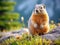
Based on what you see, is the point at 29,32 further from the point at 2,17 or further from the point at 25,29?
the point at 2,17

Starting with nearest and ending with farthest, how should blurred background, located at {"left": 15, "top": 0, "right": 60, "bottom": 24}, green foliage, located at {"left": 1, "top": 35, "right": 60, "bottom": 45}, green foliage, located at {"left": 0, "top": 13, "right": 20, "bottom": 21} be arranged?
1. green foliage, located at {"left": 1, "top": 35, "right": 60, "bottom": 45}
2. blurred background, located at {"left": 15, "top": 0, "right": 60, "bottom": 24}
3. green foliage, located at {"left": 0, "top": 13, "right": 20, "bottom": 21}

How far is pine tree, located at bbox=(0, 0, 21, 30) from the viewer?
10.7ft

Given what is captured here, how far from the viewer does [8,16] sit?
3314 mm

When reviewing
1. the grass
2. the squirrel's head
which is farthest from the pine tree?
the squirrel's head

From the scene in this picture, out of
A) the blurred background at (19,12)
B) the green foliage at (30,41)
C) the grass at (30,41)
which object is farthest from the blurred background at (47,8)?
the green foliage at (30,41)

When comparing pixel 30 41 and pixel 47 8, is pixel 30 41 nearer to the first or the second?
pixel 30 41

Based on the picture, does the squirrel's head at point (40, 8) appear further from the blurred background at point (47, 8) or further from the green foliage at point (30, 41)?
the green foliage at point (30, 41)

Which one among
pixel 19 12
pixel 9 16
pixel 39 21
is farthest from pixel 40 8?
pixel 9 16

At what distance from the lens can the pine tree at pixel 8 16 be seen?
327cm

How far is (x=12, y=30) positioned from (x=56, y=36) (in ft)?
2.08

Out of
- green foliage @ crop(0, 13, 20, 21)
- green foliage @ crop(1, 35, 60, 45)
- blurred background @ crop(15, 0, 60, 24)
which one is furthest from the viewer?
green foliage @ crop(0, 13, 20, 21)

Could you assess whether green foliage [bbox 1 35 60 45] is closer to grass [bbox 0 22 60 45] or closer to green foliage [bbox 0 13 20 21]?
grass [bbox 0 22 60 45]

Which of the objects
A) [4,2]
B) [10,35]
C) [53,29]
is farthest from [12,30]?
[53,29]

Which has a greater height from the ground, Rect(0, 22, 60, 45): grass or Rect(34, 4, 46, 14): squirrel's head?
Rect(34, 4, 46, 14): squirrel's head
